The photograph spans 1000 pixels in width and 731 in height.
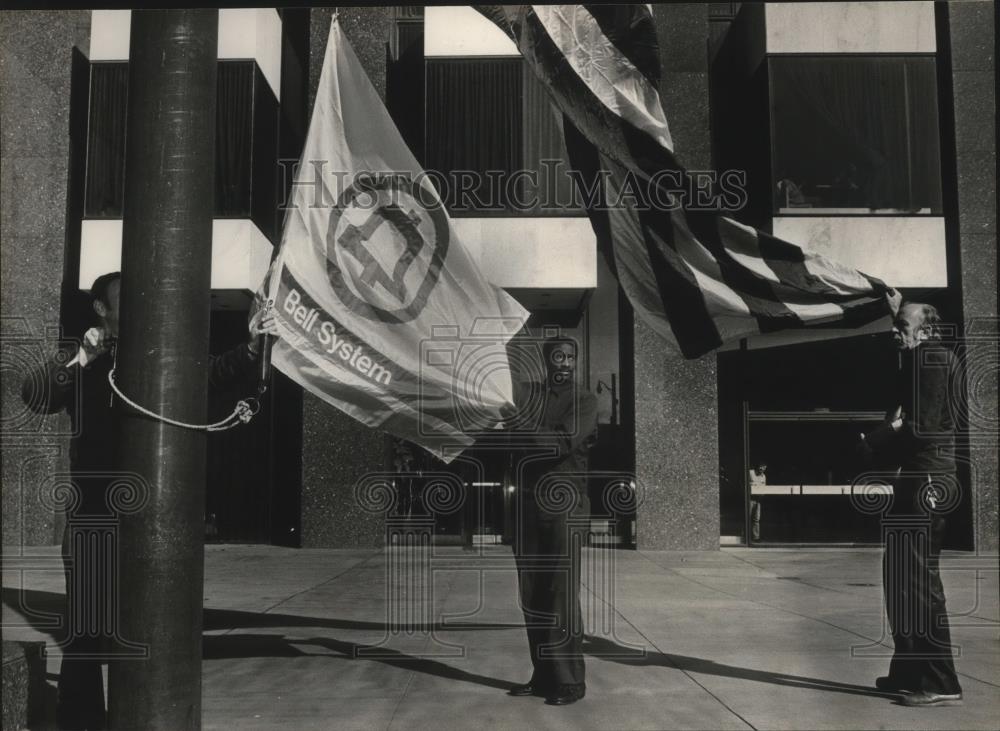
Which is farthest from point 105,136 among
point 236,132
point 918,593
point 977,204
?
point 977,204

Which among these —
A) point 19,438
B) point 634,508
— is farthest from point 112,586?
point 634,508

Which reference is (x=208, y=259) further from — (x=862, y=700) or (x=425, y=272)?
(x=862, y=700)

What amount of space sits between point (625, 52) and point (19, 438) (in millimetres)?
10382

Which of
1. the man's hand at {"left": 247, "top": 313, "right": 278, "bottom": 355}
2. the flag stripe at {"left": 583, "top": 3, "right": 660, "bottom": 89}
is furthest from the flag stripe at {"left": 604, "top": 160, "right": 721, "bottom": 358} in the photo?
the man's hand at {"left": 247, "top": 313, "right": 278, "bottom": 355}

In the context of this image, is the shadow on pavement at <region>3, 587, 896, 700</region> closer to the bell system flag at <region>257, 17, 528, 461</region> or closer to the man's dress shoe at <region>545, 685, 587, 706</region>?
the man's dress shoe at <region>545, 685, 587, 706</region>

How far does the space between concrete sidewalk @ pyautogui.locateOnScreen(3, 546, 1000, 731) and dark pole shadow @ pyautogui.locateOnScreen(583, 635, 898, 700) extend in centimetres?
2

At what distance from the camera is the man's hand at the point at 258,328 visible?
4324 millimetres

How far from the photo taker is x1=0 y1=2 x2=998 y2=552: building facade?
13.5m

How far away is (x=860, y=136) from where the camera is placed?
14.3m

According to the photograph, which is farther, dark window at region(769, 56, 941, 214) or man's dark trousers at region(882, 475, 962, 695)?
dark window at region(769, 56, 941, 214)

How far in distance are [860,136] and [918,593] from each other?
10733 millimetres

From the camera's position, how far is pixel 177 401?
348 centimetres

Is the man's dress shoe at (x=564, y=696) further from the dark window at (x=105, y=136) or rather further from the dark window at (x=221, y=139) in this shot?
the dark window at (x=105, y=136)

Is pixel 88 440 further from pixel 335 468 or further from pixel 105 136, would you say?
pixel 105 136
